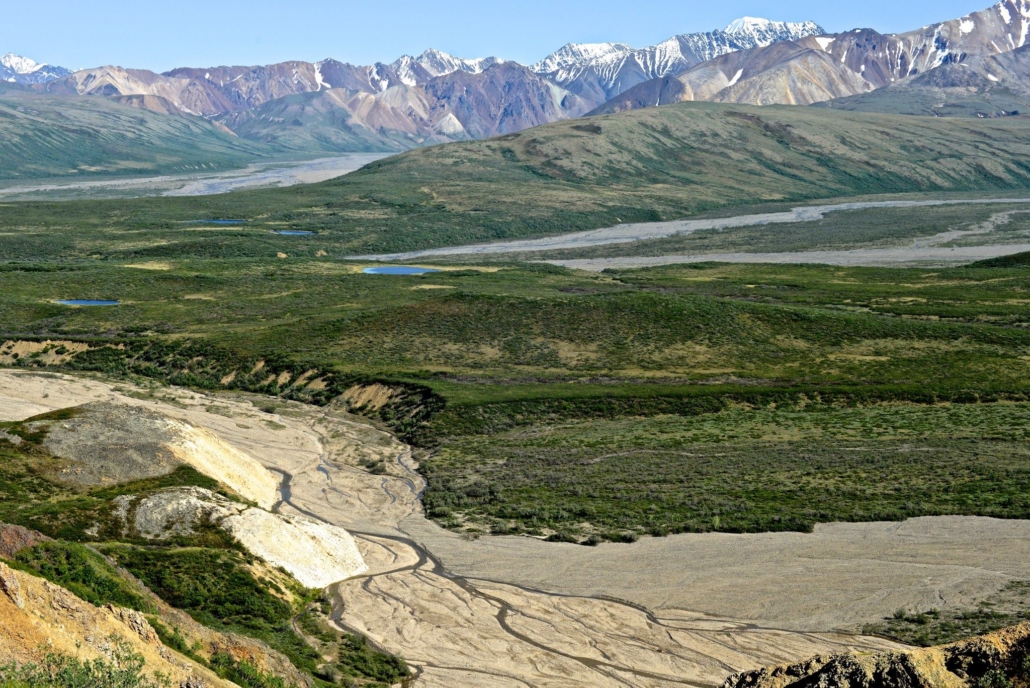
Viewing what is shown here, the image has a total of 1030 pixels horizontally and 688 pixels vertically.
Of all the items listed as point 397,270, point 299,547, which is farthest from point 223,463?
point 397,270

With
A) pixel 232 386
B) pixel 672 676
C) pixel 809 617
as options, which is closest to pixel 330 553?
pixel 672 676

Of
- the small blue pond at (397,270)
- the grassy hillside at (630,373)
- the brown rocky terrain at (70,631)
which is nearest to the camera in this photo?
the brown rocky terrain at (70,631)

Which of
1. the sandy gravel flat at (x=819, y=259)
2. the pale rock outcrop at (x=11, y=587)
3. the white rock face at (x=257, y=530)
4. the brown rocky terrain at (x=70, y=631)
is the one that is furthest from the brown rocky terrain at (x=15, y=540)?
the sandy gravel flat at (x=819, y=259)

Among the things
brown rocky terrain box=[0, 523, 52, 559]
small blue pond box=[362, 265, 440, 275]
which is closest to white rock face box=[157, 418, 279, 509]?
brown rocky terrain box=[0, 523, 52, 559]

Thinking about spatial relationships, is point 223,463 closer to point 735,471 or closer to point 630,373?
point 735,471

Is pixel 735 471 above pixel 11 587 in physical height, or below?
below

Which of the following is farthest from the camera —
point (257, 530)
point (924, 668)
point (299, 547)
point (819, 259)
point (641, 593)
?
point (819, 259)

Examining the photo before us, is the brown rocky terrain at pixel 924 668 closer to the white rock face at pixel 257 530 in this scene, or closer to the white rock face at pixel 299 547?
the white rock face at pixel 299 547

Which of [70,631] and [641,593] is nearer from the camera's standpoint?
[70,631]
